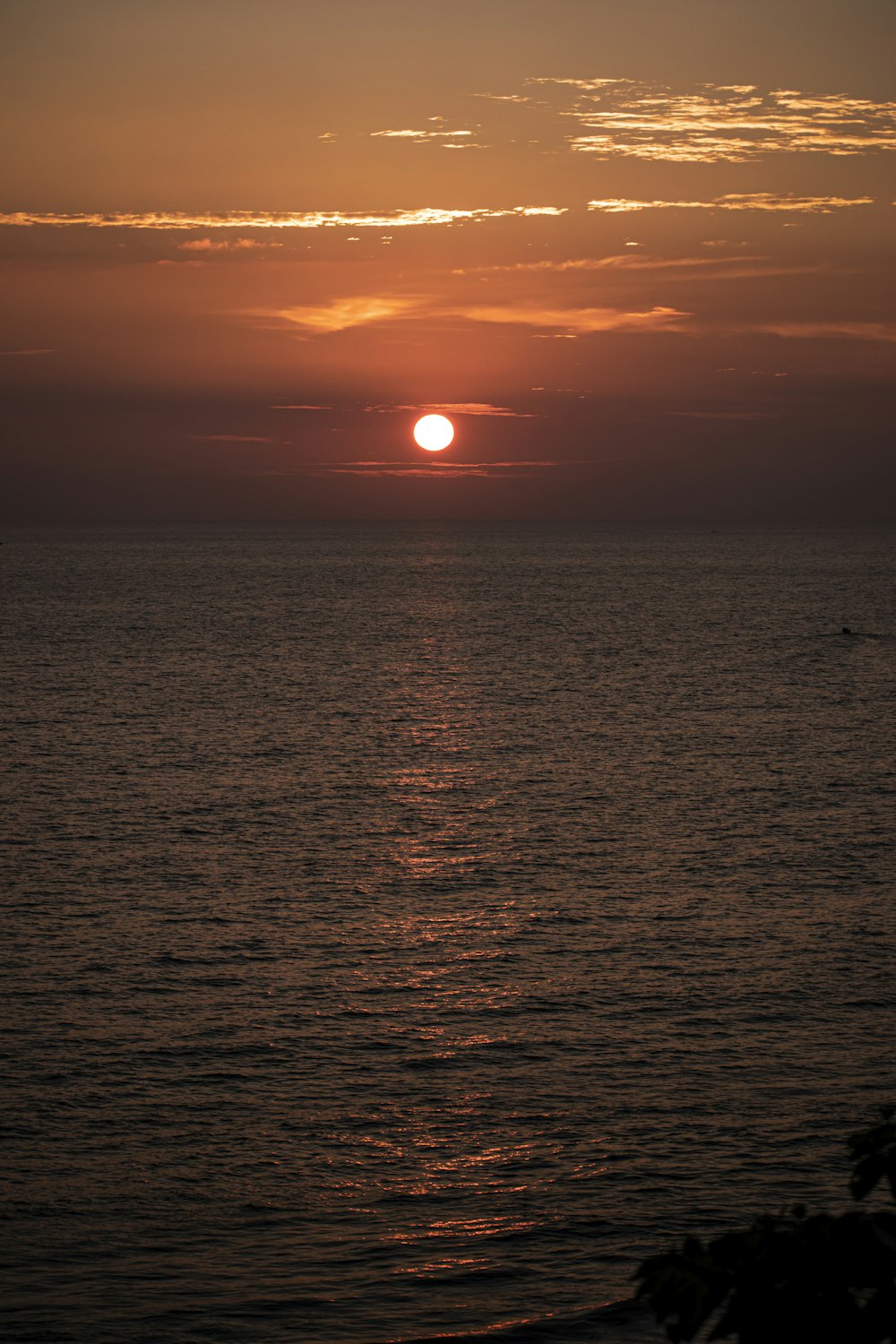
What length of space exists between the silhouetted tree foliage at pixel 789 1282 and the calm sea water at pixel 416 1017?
16393 mm

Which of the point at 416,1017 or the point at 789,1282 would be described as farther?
the point at 416,1017

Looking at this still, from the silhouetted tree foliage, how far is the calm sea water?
645 inches

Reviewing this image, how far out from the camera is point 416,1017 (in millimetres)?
37844

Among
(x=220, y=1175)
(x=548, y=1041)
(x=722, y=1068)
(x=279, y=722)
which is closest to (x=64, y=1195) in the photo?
(x=220, y=1175)

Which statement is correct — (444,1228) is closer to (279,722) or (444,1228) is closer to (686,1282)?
(686,1282)

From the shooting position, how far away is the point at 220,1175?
29.0 meters

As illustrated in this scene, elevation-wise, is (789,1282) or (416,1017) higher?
(789,1282)

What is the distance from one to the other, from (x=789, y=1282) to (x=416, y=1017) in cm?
3001

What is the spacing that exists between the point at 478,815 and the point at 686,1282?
55.2m

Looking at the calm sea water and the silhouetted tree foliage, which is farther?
the calm sea water

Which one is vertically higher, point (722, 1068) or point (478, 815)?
point (478, 815)

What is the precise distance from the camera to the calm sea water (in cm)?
2583

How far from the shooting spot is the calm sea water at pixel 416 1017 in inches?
1017

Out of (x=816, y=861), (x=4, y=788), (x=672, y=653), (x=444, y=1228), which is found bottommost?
(x=444, y=1228)
